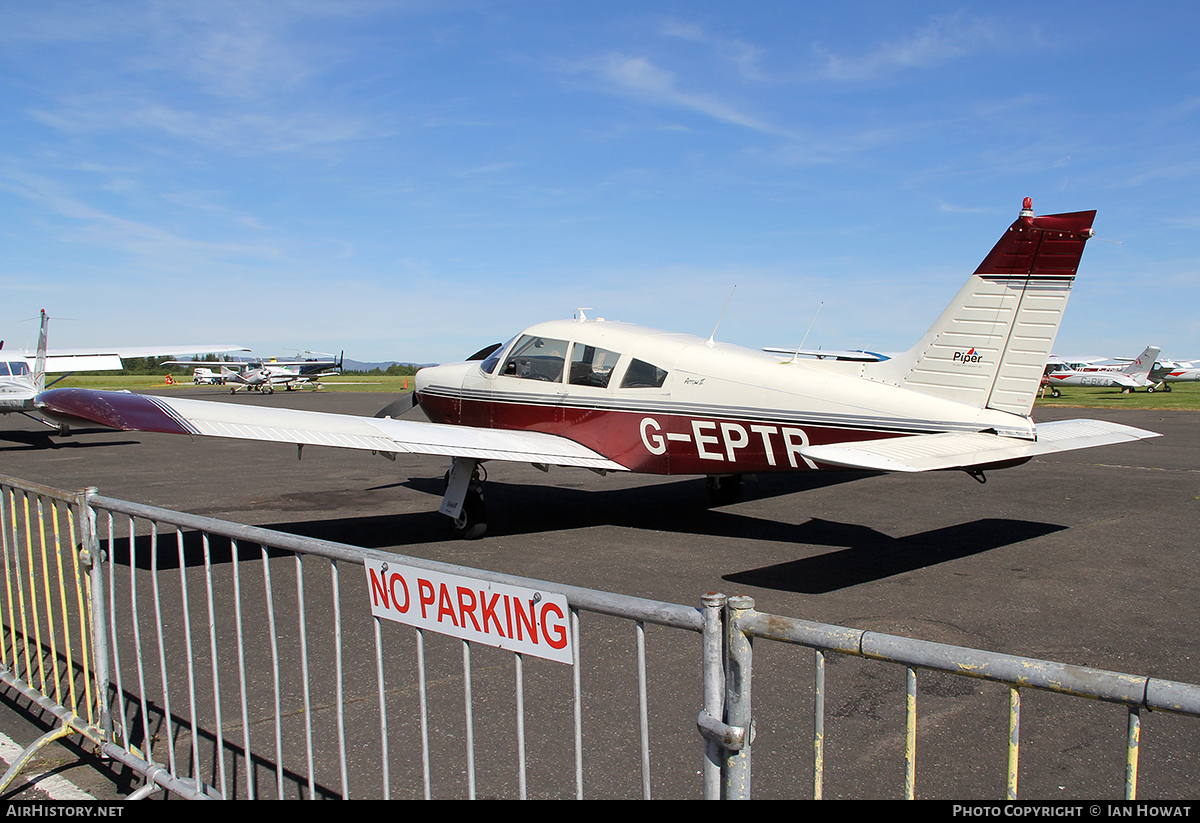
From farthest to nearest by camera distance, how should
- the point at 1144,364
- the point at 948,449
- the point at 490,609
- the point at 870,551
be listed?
the point at 1144,364 < the point at 870,551 < the point at 948,449 < the point at 490,609

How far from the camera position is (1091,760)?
3.69m

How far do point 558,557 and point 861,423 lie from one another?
3.35 m

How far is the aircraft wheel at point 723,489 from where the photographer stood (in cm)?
1112

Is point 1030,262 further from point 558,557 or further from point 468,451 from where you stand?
point 468,451

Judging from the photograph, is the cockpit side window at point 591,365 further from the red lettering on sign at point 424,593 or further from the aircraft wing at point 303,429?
the red lettering on sign at point 424,593

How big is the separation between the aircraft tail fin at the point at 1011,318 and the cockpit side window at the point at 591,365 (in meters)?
3.54

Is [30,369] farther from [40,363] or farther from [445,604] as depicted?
[445,604]

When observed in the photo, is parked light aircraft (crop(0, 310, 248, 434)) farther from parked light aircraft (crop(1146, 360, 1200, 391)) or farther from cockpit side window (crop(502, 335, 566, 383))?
parked light aircraft (crop(1146, 360, 1200, 391))

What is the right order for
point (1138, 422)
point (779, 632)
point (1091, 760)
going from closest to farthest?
point (779, 632), point (1091, 760), point (1138, 422)

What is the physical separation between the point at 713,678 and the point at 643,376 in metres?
7.22

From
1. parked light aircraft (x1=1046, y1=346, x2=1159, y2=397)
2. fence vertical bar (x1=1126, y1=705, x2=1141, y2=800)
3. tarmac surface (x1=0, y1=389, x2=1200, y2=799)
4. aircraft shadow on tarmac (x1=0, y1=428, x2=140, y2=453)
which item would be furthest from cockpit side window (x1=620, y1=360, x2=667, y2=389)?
parked light aircraft (x1=1046, y1=346, x2=1159, y2=397)

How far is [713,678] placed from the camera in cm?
208

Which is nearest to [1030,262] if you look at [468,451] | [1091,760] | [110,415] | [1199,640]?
[1199,640]

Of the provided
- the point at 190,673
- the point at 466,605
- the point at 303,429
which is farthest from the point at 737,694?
the point at 303,429
